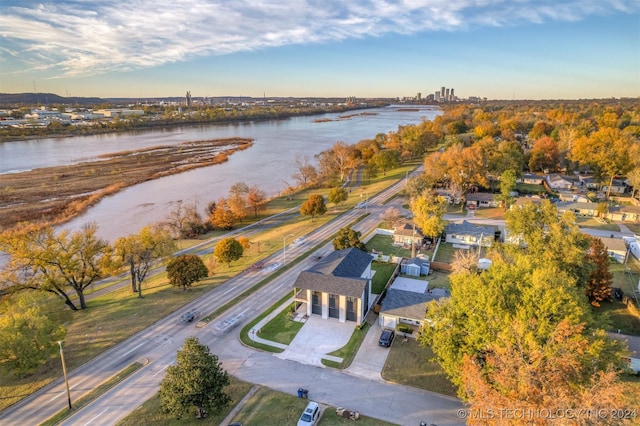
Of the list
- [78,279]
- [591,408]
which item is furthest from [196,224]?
[591,408]

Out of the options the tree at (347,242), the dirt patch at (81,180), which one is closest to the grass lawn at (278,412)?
the tree at (347,242)

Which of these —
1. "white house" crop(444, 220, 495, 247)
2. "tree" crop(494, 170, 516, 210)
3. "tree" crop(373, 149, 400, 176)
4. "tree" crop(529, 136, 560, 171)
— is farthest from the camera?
"tree" crop(373, 149, 400, 176)

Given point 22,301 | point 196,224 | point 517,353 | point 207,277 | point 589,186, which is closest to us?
point 517,353

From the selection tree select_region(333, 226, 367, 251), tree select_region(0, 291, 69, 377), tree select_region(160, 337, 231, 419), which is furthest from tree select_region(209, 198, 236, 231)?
tree select_region(160, 337, 231, 419)

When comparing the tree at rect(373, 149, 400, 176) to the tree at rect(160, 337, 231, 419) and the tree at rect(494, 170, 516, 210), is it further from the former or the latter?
the tree at rect(160, 337, 231, 419)

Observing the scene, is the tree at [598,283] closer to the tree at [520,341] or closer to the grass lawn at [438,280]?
the grass lawn at [438,280]

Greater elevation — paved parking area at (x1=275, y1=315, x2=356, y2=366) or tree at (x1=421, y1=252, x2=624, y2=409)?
tree at (x1=421, y1=252, x2=624, y2=409)

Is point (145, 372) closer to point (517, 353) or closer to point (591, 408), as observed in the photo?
point (517, 353)
